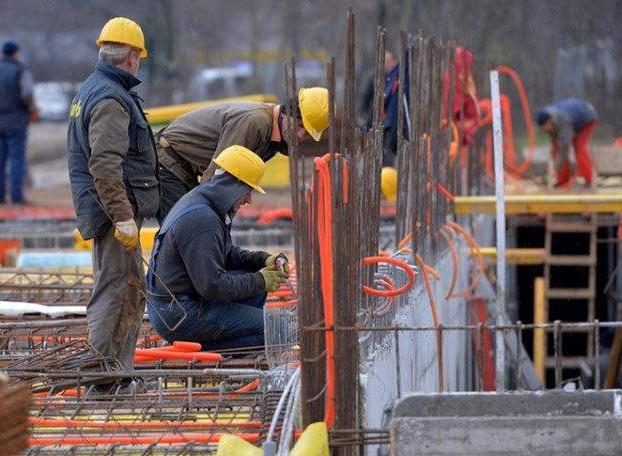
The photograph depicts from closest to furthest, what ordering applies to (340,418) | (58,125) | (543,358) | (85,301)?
(340,418) → (85,301) → (543,358) → (58,125)

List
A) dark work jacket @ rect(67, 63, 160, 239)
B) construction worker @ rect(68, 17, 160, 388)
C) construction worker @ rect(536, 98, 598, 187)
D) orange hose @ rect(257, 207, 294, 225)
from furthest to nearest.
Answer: construction worker @ rect(536, 98, 598, 187)
orange hose @ rect(257, 207, 294, 225)
dark work jacket @ rect(67, 63, 160, 239)
construction worker @ rect(68, 17, 160, 388)

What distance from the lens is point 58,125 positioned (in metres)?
34.6

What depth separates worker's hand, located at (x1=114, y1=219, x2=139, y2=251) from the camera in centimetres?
755

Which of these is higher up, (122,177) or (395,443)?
(122,177)

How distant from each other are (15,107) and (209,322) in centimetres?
1263

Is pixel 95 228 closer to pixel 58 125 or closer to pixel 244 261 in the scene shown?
pixel 244 261

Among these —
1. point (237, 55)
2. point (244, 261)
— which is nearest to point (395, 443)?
point (244, 261)

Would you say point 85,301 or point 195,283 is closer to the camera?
point 195,283

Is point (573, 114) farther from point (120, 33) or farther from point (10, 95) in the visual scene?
point (120, 33)

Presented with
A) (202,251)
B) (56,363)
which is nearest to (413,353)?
(202,251)

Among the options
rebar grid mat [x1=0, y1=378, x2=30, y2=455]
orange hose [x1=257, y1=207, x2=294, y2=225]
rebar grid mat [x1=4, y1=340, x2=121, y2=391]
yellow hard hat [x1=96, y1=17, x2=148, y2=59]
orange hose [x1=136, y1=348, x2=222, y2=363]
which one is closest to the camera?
rebar grid mat [x1=0, y1=378, x2=30, y2=455]

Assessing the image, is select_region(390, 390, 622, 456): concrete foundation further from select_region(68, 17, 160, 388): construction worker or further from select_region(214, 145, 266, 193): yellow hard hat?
select_region(214, 145, 266, 193): yellow hard hat

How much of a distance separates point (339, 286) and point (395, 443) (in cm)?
81

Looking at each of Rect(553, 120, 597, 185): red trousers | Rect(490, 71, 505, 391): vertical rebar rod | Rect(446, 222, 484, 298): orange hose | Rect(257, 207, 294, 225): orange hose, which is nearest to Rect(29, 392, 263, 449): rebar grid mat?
Rect(490, 71, 505, 391): vertical rebar rod
